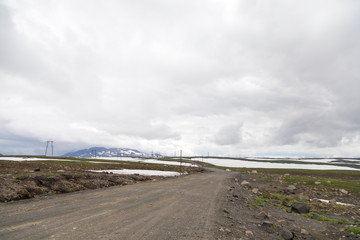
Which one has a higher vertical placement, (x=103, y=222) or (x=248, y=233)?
(x=103, y=222)

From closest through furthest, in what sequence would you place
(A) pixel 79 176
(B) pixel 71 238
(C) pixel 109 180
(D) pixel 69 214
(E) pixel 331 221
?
(B) pixel 71 238
(D) pixel 69 214
(E) pixel 331 221
(A) pixel 79 176
(C) pixel 109 180

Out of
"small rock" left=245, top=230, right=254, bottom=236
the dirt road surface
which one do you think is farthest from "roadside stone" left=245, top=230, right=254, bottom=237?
the dirt road surface

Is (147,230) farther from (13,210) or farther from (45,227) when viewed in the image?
(13,210)

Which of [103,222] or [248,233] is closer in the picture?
[103,222]

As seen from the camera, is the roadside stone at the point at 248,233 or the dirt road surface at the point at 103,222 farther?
the roadside stone at the point at 248,233

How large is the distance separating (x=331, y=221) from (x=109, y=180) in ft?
80.8

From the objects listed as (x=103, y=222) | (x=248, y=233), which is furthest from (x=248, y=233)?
(x=103, y=222)

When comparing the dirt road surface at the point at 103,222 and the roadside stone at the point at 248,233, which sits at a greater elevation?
the dirt road surface at the point at 103,222

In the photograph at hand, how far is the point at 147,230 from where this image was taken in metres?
8.78

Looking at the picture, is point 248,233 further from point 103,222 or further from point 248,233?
point 103,222

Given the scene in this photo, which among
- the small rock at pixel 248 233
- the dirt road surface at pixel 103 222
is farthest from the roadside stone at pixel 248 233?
the dirt road surface at pixel 103 222

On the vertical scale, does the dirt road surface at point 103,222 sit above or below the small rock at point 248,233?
above

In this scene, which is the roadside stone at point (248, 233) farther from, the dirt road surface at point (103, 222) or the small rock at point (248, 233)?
the dirt road surface at point (103, 222)

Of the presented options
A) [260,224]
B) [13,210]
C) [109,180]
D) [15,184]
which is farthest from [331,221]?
[15,184]
